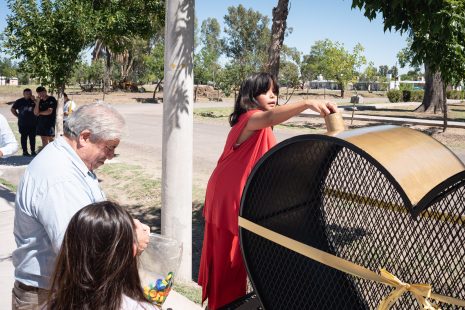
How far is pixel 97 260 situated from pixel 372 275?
0.95 meters

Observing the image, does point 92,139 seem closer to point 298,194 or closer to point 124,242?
point 124,242

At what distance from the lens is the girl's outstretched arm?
6.35 feet

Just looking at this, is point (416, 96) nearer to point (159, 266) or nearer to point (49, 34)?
point (49, 34)

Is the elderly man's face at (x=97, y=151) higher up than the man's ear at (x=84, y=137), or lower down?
lower down

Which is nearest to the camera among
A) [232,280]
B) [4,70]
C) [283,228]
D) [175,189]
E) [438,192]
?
[438,192]

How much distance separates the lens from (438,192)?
4.91 ft

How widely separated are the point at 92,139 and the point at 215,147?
1135cm

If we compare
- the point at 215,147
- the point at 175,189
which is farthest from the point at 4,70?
the point at 175,189

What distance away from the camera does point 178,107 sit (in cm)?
397

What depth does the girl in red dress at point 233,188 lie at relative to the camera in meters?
2.63

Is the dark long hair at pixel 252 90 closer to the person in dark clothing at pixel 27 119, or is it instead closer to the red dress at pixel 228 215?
the red dress at pixel 228 215

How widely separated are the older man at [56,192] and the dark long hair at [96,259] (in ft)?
0.80

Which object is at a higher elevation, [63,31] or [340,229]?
[63,31]

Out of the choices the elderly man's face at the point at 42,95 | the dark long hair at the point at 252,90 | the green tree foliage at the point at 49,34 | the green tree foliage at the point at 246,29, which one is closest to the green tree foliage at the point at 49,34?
the green tree foliage at the point at 49,34
